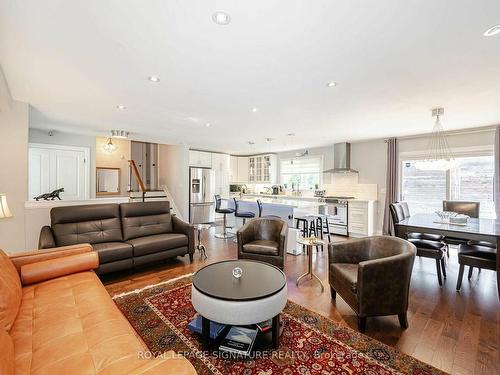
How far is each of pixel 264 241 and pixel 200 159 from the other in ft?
15.2

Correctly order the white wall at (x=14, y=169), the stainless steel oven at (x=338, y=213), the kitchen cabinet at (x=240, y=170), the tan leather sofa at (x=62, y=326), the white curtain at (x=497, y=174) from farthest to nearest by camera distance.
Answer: the kitchen cabinet at (x=240, y=170) → the stainless steel oven at (x=338, y=213) → the white curtain at (x=497, y=174) → the white wall at (x=14, y=169) → the tan leather sofa at (x=62, y=326)

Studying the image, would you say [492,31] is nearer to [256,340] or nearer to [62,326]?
[256,340]

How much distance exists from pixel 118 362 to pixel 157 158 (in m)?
7.82

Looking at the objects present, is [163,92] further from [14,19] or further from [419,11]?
[419,11]

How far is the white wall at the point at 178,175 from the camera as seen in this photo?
22.5 ft

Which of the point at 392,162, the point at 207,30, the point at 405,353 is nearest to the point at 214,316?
the point at 405,353

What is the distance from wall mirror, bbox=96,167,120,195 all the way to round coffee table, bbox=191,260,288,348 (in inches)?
250

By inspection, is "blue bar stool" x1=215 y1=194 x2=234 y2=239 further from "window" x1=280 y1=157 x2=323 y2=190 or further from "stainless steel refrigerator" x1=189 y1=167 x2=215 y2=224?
"window" x1=280 y1=157 x2=323 y2=190

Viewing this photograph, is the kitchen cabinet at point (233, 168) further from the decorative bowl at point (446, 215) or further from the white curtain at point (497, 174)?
the white curtain at point (497, 174)

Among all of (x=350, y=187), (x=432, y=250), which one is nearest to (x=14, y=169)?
(x=432, y=250)

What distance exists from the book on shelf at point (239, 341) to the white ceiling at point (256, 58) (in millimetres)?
2355

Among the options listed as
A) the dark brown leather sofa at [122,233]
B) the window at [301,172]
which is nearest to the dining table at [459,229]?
the dark brown leather sofa at [122,233]

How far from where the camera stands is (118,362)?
1162 millimetres

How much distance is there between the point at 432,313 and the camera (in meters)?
2.46
